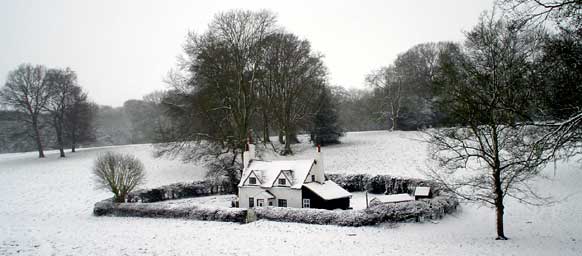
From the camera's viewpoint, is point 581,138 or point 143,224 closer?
point 581,138

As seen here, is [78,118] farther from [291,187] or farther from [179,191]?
[291,187]

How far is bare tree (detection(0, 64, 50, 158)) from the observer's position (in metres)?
43.2

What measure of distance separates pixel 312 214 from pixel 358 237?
349 centimetres

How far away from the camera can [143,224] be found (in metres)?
20.4

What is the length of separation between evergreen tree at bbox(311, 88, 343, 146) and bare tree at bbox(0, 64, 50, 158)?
100 feet

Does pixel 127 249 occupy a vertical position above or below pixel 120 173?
below

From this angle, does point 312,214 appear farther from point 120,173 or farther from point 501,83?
point 120,173

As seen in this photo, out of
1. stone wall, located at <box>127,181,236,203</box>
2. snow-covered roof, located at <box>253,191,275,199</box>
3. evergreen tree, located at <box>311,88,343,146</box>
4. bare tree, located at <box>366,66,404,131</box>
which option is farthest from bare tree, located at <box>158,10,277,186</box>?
bare tree, located at <box>366,66,404,131</box>

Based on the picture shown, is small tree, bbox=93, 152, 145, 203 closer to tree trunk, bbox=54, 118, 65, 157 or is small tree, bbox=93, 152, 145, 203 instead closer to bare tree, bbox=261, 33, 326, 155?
bare tree, bbox=261, 33, 326, 155

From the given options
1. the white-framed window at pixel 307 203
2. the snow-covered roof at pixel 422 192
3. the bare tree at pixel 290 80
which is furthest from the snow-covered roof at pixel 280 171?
the bare tree at pixel 290 80

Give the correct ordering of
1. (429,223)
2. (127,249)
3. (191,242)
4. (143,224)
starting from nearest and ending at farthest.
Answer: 1. (127,249)
2. (191,242)
3. (429,223)
4. (143,224)

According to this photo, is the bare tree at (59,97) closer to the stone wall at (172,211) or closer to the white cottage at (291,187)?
the stone wall at (172,211)

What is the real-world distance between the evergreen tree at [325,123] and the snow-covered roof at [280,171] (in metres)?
15.7

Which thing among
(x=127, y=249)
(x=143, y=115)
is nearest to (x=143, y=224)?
(x=127, y=249)
